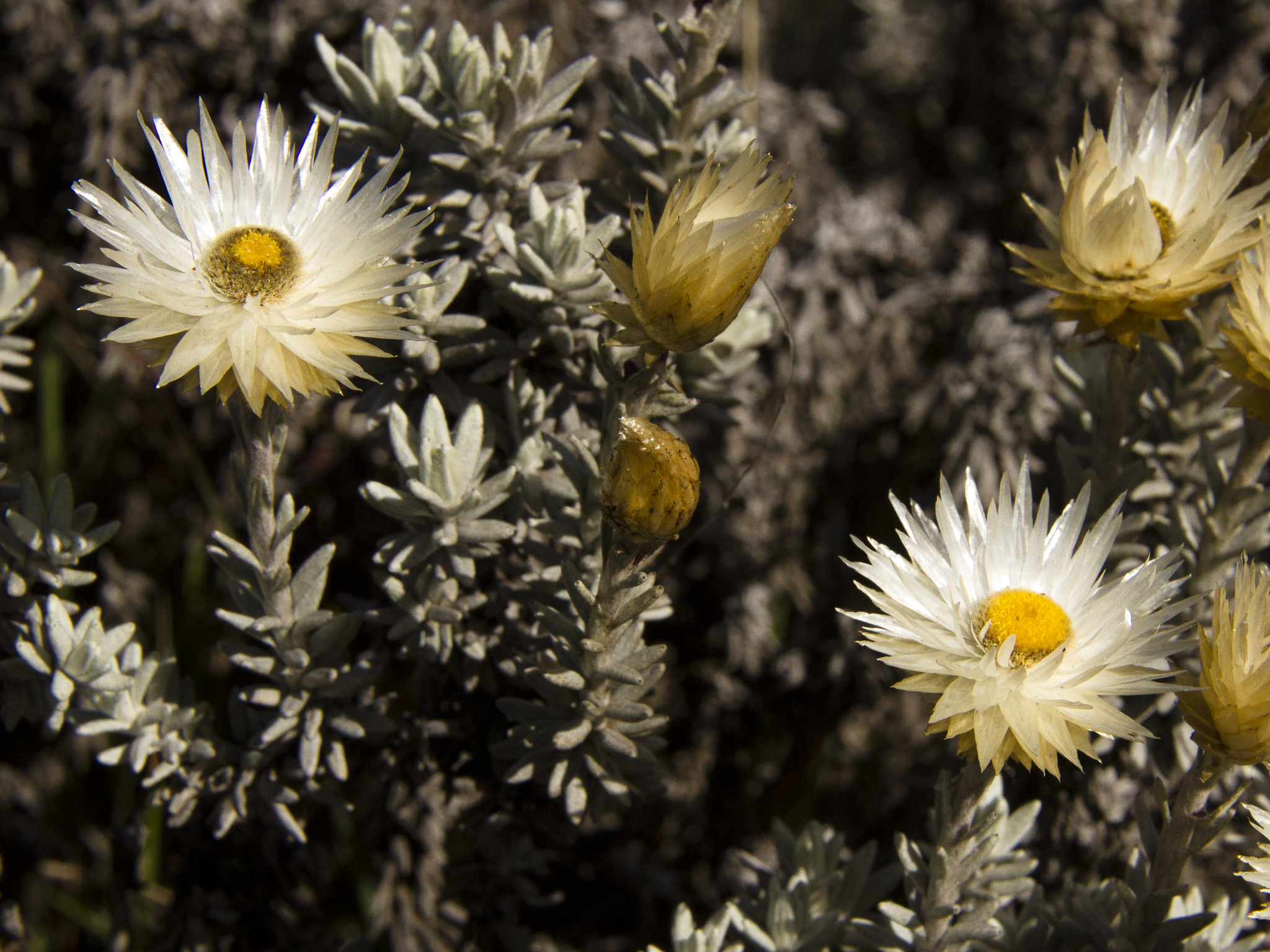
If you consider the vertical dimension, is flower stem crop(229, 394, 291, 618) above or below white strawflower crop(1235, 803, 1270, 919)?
above

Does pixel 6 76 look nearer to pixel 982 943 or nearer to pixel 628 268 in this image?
pixel 628 268

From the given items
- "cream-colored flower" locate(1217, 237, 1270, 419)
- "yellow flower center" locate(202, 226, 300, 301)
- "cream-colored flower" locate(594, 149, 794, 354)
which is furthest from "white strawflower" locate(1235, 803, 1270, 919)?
"yellow flower center" locate(202, 226, 300, 301)

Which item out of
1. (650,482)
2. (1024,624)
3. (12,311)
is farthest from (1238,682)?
(12,311)

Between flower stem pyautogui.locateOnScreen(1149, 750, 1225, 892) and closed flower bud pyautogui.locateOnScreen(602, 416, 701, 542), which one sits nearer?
closed flower bud pyautogui.locateOnScreen(602, 416, 701, 542)

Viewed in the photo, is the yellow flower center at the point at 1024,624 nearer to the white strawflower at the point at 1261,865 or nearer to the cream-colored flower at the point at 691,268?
the white strawflower at the point at 1261,865

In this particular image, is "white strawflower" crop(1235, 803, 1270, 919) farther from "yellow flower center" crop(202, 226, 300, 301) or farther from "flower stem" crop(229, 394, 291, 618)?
"yellow flower center" crop(202, 226, 300, 301)

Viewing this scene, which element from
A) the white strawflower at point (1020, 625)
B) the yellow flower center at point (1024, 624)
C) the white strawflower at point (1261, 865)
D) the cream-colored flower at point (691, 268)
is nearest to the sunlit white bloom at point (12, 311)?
the cream-colored flower at point (691, 268)

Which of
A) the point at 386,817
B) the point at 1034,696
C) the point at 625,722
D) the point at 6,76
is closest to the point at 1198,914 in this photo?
the point at 1034,696
